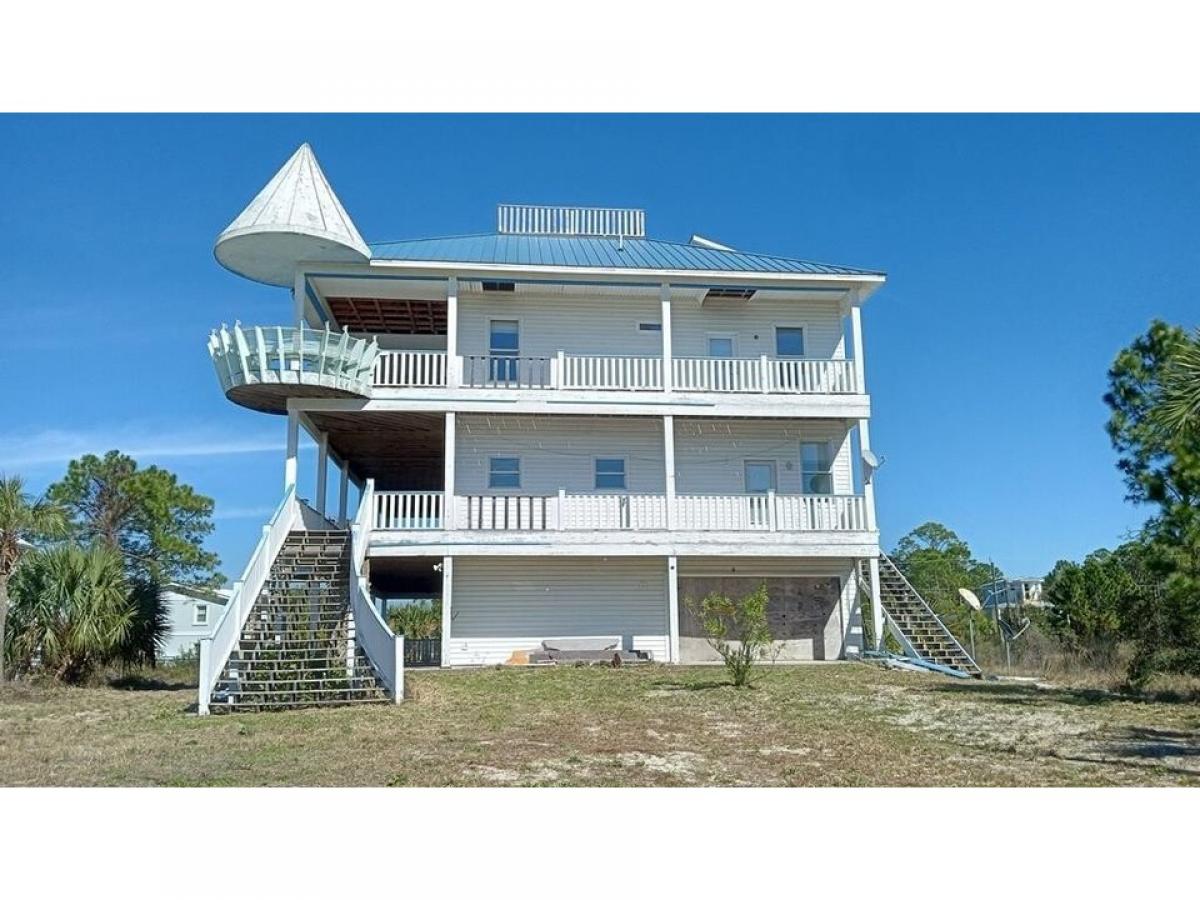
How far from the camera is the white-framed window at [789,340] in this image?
25234 mm

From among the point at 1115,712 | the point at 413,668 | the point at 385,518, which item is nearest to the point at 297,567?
the point at 385,518

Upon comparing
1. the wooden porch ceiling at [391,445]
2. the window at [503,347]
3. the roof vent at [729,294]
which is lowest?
the wooden porch ceiling at [391,445]

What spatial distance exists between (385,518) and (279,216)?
6896 millimetres

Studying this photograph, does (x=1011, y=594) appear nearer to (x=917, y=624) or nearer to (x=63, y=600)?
(x=917, y=624)

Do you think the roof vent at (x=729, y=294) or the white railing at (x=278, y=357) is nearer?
the white railing at (x=278, y=357)

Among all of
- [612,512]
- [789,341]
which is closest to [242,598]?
[612,512]

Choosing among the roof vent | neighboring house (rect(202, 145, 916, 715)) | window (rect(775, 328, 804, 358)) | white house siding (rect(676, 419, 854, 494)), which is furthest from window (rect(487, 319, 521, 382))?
window (rect(775, 328, 804, 358))

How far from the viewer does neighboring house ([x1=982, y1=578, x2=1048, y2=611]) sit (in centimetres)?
2662

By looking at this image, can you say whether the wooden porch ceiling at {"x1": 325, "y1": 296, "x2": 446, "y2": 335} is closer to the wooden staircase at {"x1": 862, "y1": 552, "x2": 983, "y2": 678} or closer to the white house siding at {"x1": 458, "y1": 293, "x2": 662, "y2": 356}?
the white house siding at {"x1": 458, "y1": 293, "x2": 662, "y2": 356}

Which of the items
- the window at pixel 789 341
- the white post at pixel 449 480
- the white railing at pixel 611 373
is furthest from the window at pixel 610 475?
the window at pixel 789 341

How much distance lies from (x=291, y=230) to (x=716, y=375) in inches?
398

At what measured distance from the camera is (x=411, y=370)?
73.2ft

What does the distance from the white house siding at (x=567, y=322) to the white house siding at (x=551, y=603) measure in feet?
17.4

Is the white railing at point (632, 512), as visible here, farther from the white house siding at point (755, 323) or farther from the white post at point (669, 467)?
the white house siding at point (755, 323)
